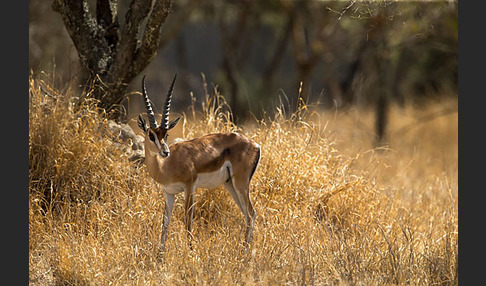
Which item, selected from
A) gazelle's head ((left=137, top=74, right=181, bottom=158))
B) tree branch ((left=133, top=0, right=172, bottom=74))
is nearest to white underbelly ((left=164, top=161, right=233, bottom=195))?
gazelle's head ((left=137, top=74, right=181, bottom=158))

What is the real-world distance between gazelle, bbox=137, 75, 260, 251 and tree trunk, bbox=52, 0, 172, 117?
1683mm

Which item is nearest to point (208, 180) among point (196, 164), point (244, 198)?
point (196, 164)

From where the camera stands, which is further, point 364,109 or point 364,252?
point 364,109

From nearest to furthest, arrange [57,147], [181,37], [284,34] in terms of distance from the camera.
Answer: [57,147], [181,37], [284,34]

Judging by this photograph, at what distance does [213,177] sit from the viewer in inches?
197

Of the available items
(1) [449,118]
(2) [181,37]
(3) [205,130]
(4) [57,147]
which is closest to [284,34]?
(2) [181,37]

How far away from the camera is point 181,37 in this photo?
14.7m

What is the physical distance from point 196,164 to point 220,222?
45.3 inches

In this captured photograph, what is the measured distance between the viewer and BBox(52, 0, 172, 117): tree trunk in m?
6.41

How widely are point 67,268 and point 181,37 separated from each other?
10569mm

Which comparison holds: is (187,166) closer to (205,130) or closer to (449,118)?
(205,130)

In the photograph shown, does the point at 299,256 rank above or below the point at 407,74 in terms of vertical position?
above

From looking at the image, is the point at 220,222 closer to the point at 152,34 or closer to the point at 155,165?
the point at 155,165

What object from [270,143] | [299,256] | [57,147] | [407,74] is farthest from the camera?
[407,74]
